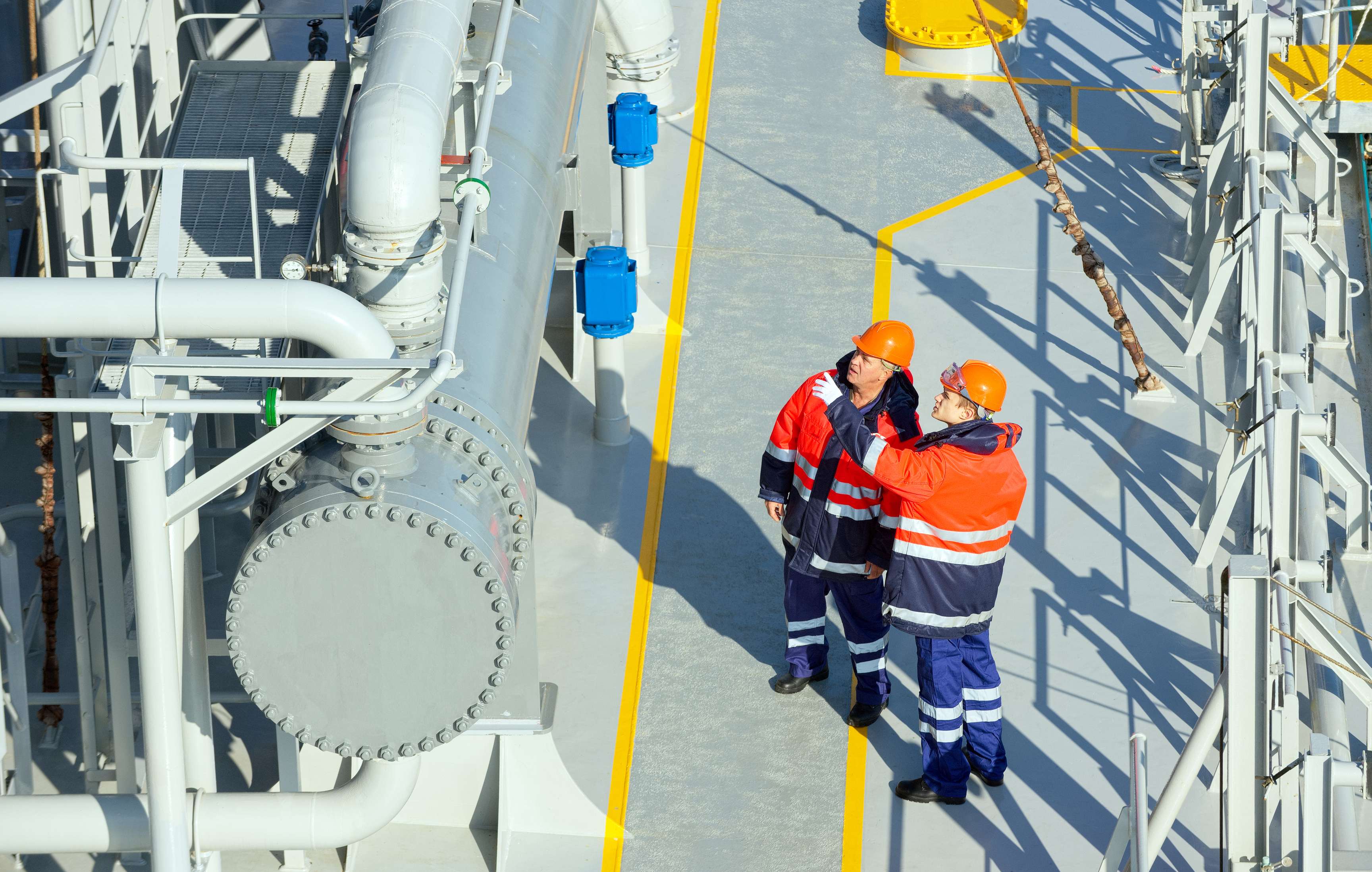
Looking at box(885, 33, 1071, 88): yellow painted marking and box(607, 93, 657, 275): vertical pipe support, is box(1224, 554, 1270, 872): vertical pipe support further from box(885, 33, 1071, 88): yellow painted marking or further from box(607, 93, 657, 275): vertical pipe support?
box(885, 33, 1071, 88): yellow painted marking

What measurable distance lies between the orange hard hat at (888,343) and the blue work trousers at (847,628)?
42.6 inches

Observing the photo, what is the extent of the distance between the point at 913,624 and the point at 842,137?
270 inches

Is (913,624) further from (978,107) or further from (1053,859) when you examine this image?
(978,107)

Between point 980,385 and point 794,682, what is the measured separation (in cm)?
208

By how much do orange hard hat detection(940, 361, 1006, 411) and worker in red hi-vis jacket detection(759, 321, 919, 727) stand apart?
1.40ft

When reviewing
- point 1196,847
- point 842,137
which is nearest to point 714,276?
point 842,137

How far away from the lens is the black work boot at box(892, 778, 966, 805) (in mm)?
7531

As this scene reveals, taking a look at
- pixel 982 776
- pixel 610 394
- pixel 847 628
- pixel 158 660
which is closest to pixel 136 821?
pixel 158 660

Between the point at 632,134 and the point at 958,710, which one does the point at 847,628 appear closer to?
the point at 958,710

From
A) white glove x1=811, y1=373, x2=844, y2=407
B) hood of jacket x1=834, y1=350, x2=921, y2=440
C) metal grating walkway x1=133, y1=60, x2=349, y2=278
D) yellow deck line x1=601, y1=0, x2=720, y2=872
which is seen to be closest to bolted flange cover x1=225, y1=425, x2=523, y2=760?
metal grating walkway x1=133, y1=60, x2=349, y2=278

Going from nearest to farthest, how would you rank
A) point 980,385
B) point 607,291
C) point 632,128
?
1. point 980,385
2. point 607,291
3. point 632,128

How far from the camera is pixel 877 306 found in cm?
1116

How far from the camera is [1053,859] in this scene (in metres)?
7.25

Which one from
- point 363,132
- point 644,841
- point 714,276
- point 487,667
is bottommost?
point 644,841
